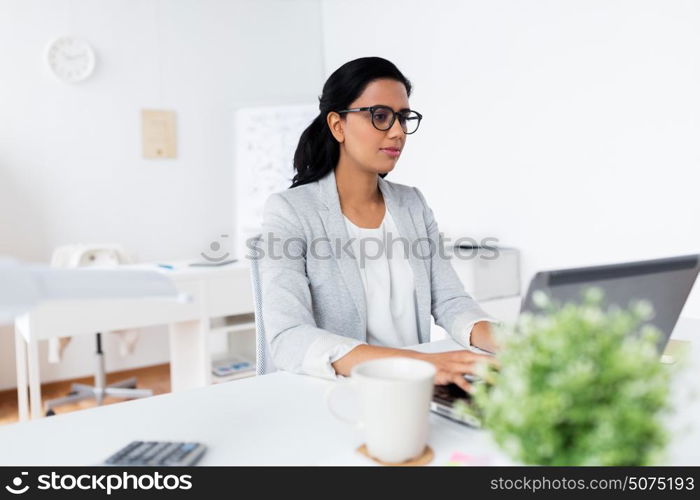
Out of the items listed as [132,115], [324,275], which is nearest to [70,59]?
[132,115]

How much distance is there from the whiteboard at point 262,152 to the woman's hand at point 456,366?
317cm

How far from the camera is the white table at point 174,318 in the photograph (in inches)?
105

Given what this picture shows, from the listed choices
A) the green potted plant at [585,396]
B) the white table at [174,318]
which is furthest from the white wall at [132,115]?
the green potted plant at [585,396]

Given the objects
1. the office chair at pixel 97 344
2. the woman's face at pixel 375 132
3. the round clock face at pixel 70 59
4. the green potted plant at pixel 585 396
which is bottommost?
the office chair at pixel 97 344

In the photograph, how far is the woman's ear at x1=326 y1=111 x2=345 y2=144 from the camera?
1.59 m

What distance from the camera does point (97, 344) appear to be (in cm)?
352

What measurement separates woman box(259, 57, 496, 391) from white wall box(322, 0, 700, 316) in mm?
1455

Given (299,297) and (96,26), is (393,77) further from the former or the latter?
(96,26)

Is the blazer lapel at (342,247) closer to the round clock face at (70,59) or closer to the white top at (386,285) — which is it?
the white top at (386,285)

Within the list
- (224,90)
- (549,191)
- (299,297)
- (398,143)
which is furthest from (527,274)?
(224,90)

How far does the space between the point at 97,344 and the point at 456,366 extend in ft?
9.88
